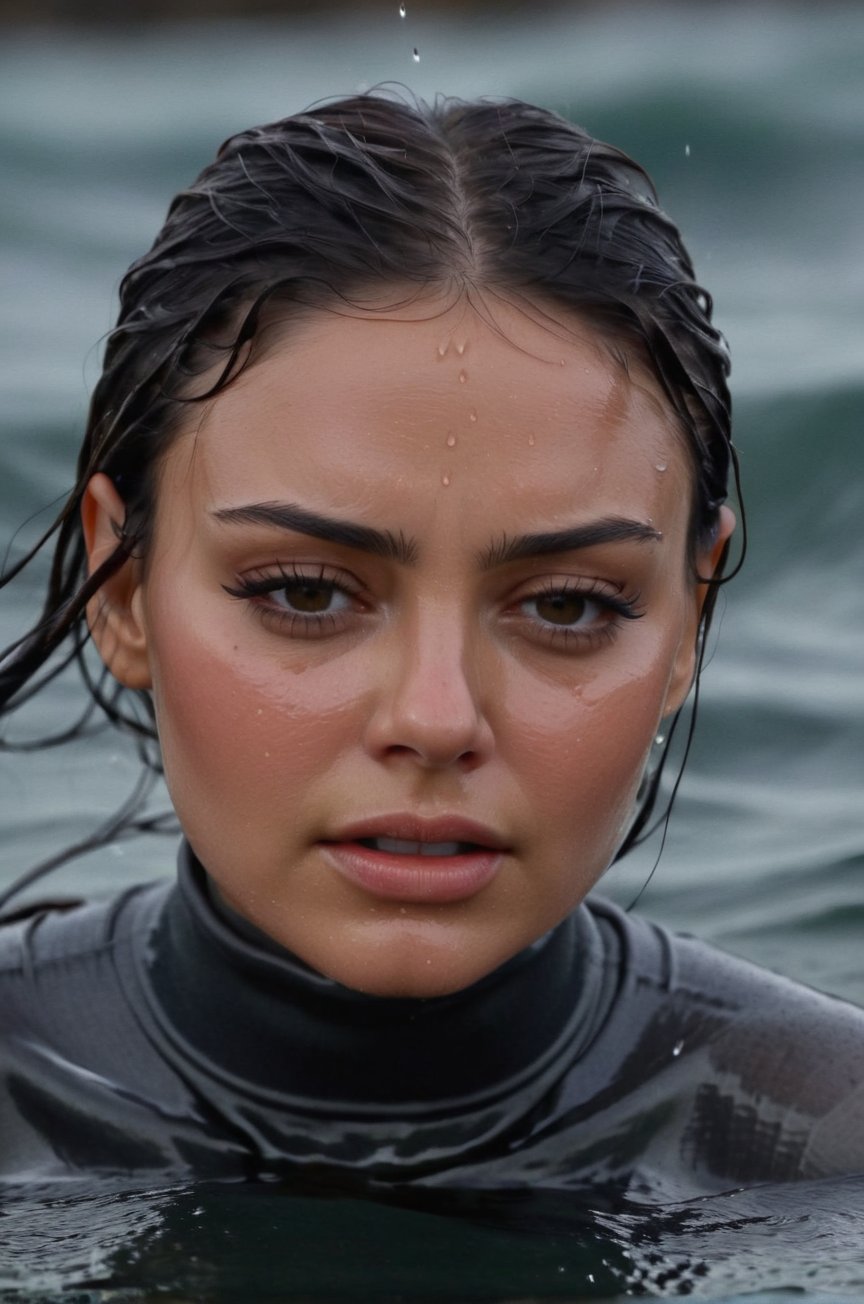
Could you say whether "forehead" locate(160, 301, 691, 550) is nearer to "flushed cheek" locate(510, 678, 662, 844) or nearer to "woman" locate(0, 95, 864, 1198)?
"woman" locate(0, 95, 864, 1198)

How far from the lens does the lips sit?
102 inches

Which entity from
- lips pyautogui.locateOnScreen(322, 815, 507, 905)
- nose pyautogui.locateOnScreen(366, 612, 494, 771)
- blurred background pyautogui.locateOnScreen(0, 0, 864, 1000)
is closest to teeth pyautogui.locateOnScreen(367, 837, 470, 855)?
lips pyautogui.locateOnScreen(322, 815, 507, 905)

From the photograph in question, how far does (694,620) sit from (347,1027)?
0.74 metres

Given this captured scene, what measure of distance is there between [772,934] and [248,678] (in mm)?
2537

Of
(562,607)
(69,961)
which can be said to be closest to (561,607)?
(562,607)

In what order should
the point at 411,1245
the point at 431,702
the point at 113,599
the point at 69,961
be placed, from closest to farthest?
the point at 431,702 < the point at 411,1245 < the point at 113,599 < the point at 69,961

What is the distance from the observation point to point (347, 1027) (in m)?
3.01

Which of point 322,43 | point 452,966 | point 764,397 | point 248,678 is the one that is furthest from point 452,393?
point 322,43

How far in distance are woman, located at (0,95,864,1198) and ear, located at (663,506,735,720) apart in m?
0.01

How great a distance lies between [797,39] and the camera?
1154 cm

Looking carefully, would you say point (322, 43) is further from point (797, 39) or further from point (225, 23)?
point (797, 39)

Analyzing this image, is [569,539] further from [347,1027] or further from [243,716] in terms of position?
[347,1027]

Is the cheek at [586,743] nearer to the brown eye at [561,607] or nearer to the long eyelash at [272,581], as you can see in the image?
the brown eye at [561,607]

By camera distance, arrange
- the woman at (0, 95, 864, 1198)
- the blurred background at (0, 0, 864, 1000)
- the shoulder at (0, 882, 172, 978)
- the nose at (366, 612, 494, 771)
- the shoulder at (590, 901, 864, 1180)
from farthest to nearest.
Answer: the blurred background at (0, 0, 864, 1000) → the shoulder at (0, 882, 172, 978) → the shoulder at (590, 901, 864, 1180) → the woman at (0, 95, 864, 1198) → the nose at (366, 612, 494, 771)
